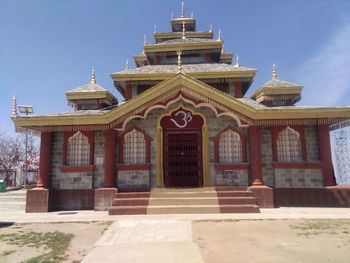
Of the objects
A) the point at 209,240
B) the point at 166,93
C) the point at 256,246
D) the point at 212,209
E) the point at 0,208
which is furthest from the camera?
the point at 0,208

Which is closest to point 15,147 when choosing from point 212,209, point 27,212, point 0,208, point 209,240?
point 0,208

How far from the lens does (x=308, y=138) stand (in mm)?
11953

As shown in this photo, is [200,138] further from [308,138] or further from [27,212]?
[27,212]

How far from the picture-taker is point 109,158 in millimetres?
11586

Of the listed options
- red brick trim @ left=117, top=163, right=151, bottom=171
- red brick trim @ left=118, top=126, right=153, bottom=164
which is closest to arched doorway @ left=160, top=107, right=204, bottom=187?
red brick trim @ left=118, top=126, right=153, bottom=164

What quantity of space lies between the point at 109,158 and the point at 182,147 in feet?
10.7

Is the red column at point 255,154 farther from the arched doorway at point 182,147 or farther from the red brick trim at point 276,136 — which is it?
the arched doorway at point 182,147

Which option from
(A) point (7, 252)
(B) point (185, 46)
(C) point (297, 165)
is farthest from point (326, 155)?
(A) point (7, 252)

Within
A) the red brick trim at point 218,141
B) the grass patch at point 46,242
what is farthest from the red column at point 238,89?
the grass patch at point 46,242

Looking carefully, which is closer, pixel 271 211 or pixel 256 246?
pixel 256 246

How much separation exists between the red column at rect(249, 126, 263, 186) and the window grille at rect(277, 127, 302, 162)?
1213 millimetres

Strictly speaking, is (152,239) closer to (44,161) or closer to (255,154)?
(255,154)

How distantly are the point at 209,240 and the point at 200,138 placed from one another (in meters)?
6.29

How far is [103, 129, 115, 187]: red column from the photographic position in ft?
37.5
